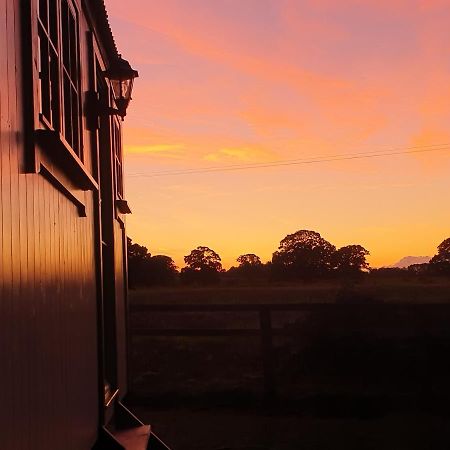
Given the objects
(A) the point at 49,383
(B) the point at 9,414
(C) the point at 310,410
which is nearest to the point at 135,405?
(C) the point at 310,410

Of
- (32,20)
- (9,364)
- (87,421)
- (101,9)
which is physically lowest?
(87,421)

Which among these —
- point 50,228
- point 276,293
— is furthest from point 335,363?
point 276,293

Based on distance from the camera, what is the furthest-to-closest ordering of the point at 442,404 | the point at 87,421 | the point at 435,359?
the point at 435,359, the point at 442,404, the point at 87,421

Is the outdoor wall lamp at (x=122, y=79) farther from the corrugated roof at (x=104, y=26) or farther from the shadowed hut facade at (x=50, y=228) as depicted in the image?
the corrugated roof at (x=104, y=26)

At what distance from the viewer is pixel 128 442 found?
5.95 meters

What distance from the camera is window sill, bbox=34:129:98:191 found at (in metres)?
3.08

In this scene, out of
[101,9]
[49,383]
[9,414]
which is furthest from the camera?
[101,9]

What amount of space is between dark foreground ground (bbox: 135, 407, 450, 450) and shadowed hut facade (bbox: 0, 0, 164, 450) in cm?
175

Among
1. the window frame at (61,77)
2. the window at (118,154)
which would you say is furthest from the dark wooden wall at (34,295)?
the window at (118,154)

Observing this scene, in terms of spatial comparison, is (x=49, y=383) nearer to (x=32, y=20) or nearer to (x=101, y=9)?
(x=32, y=20)

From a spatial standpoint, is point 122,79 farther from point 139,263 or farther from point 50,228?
point 139,263

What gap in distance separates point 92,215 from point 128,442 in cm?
196

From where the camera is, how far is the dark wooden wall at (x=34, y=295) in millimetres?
2537

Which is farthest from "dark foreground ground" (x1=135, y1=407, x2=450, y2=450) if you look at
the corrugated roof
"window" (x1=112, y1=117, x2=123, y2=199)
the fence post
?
the corrugated roof
